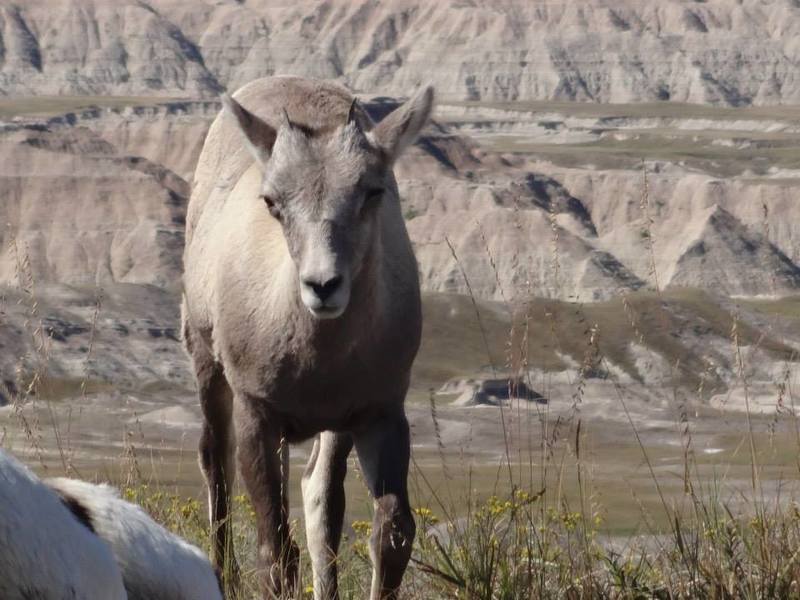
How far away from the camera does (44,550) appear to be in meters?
3.28

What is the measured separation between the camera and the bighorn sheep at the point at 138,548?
3.83m

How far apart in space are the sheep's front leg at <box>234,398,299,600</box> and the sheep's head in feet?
2.29

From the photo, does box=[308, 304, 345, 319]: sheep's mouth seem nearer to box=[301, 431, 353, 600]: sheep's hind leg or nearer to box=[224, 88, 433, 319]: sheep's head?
box=[224, 88, 433, 319]: sheep's head

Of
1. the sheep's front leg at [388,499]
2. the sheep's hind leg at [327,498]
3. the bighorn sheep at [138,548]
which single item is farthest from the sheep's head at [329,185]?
the bighorn sheep at [138,548]

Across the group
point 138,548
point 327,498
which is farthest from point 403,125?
point 138,548

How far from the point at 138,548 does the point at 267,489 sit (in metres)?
2.66

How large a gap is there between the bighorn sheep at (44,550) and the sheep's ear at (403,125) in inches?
128

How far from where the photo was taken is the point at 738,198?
133 m

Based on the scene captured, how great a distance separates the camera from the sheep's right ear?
659cm

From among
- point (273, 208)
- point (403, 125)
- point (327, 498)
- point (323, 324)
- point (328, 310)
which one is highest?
point (403, 125)

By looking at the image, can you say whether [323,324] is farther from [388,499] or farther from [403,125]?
[403,125]

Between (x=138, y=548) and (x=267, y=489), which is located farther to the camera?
(x=267, y=489)

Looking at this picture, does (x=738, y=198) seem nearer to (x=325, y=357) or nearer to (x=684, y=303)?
(x=684, y=303)

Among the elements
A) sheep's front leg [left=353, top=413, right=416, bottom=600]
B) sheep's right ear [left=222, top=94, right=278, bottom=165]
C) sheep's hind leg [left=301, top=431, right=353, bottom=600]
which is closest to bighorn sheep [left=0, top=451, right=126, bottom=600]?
sheep's front leg [left=353, top=413, right=416, bottom=600]
